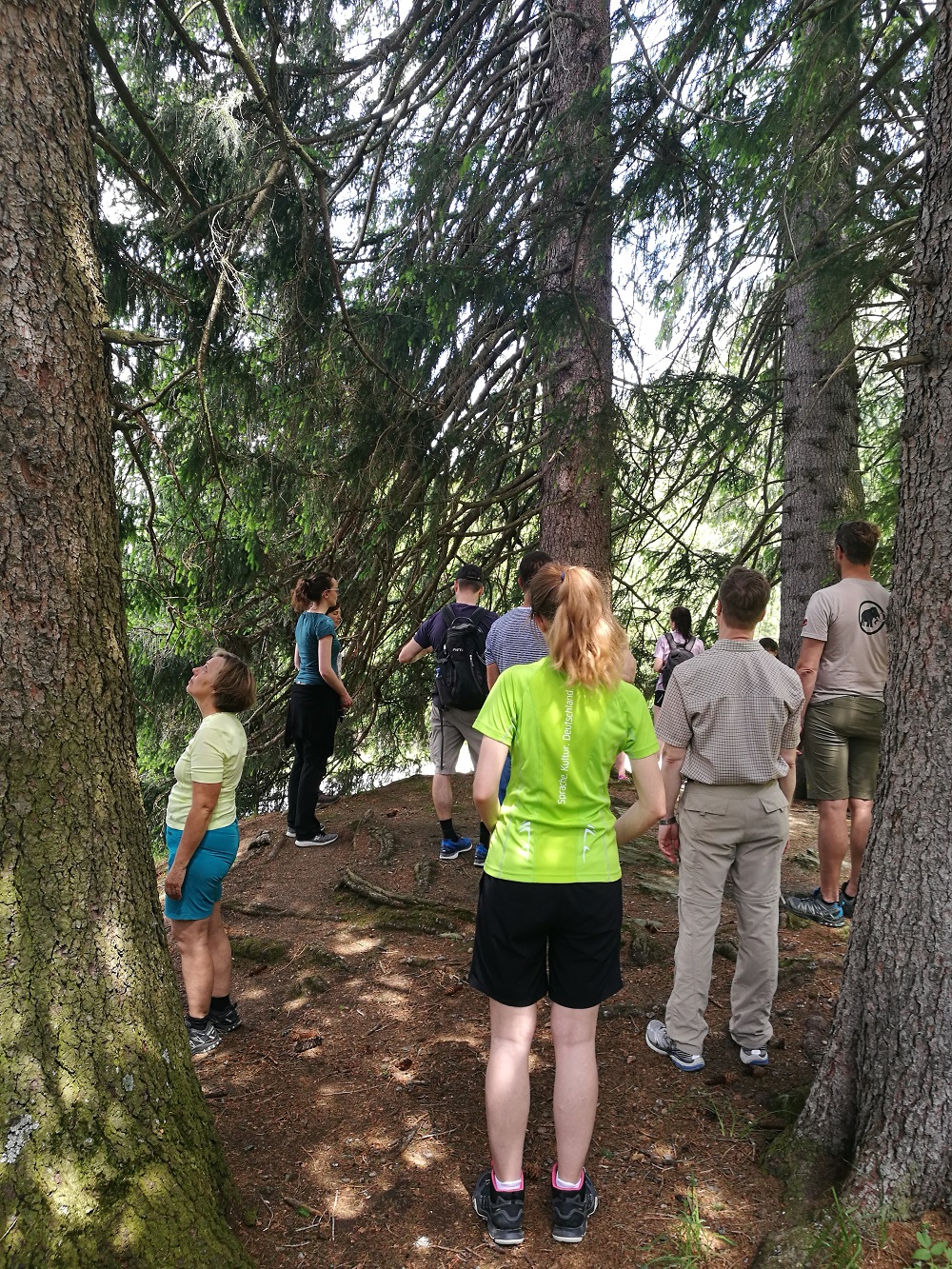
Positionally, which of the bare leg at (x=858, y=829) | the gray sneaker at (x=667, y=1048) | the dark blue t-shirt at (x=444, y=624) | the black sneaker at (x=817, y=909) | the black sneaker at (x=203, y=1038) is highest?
the dark blue t-shirt at (x=444, y=624)

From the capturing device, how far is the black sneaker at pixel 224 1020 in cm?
389

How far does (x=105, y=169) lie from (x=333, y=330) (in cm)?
170

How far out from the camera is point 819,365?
647 centimetres

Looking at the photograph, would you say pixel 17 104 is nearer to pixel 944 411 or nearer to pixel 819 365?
pixel 944 411

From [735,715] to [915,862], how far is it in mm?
914

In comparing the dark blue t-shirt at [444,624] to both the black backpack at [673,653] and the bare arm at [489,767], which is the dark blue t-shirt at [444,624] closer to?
the black backpack at [673,653]

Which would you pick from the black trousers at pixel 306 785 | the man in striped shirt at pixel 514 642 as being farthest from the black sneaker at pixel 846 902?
the black trousers at pixel 306 785

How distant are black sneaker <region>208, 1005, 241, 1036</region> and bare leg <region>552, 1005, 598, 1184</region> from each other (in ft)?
6.35

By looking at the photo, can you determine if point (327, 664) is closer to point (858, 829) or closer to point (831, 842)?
point (831, 842)

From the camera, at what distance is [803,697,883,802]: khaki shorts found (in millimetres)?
4590

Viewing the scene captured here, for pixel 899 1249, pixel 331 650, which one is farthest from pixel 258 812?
pixel 899 1249

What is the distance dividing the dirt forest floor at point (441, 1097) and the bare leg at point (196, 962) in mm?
229

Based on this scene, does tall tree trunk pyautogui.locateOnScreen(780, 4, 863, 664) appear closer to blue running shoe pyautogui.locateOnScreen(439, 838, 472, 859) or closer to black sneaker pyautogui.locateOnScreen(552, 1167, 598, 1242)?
blue running shoe pyautogui.locateOnScreen(439, 838, 472, 859)

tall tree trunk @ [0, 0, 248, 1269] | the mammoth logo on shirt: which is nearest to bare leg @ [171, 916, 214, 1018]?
tall tree trunk @ [0, 0, 248, 1269]
